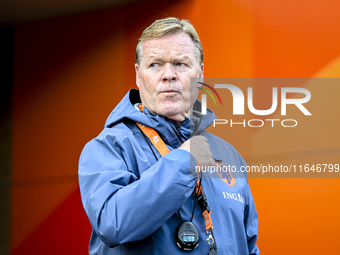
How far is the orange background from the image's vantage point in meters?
2.28

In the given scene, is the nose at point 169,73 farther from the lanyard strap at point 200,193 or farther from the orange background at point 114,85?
the orange background at point 114,85

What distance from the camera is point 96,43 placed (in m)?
2.65

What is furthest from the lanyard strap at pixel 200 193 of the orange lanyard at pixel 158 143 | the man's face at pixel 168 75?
the man's face at pixel 168 75

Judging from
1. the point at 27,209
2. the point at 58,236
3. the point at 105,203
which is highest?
the point at 105,203

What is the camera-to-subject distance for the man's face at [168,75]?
1.35m

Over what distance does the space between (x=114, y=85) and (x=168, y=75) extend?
1328 millimetres

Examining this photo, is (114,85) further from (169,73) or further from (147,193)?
(147,193)

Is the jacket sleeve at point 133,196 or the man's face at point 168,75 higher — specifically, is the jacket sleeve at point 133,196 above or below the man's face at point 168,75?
below

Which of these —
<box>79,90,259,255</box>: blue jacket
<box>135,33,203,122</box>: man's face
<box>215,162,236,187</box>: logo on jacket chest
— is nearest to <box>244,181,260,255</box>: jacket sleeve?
<box>79,90,259,255</box>: blue jacket

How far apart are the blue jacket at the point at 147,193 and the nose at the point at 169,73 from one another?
0.16m

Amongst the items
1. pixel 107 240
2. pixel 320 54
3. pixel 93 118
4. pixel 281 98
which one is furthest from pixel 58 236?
pixel 320 54

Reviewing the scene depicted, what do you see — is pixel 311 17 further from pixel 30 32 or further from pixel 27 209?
pixel 27 209

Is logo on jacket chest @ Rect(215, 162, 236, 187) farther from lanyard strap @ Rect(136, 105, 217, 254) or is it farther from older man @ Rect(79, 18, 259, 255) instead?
lanyard strap @ Rect(136, 105, 217, 254)

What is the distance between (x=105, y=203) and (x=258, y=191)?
5.07 ft
